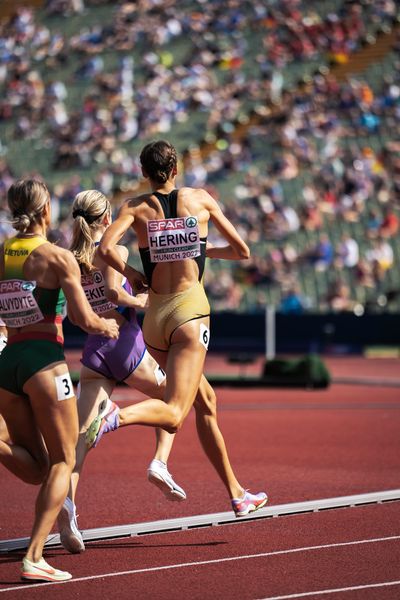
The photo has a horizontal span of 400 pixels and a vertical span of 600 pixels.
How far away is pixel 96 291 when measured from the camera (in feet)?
24.6

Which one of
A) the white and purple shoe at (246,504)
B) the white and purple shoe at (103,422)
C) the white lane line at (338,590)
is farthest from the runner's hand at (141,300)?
the white lane line at (338,590)

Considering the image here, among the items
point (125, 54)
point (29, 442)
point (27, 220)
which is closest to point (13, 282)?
point (27, 220)

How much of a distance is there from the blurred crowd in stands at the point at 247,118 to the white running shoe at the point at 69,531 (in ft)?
63.2

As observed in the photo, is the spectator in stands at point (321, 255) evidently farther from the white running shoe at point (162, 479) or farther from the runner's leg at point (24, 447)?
the runner's leg at point (24, 447)

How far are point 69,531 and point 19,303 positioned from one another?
148cm

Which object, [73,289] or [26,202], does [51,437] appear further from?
[26,202]

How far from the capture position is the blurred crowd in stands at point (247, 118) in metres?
26.9

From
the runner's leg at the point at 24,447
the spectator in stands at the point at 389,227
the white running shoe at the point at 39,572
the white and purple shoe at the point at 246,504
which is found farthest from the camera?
the spectator in stands at the point at 389,227

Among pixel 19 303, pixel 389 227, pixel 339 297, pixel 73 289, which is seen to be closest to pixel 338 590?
pixel 73 289

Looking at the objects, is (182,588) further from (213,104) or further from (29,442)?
(213,104)

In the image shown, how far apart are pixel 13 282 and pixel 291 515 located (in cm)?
289

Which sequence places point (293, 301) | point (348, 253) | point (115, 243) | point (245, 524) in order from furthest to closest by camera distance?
point (348, 253), point (293, 301), point (245, 524), point (115, 243)

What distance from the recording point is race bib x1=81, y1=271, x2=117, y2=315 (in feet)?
24.5

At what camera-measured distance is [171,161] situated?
7.26m
